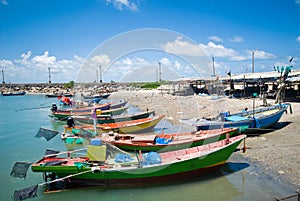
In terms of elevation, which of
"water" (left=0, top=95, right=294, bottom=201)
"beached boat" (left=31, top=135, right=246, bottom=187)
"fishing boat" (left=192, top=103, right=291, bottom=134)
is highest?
"fishing boat" (left=192, top=103, right=291, bottom=134)

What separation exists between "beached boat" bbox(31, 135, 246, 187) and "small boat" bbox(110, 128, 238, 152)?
1658 mm

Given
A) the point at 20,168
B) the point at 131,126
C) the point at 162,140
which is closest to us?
the point at 20,168

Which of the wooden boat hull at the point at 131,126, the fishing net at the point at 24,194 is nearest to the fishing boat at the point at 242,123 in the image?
the wooden boat hull at the point at 131,126

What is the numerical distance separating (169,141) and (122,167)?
11.8ft

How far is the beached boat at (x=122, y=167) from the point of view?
824 cm

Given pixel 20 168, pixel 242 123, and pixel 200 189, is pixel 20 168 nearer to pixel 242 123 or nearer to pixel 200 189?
pixel 200 189

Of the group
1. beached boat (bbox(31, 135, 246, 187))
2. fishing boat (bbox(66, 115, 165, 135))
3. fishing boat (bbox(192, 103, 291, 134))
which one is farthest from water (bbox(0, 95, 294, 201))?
fishing boat (bbox(66, 115, 165, 135))

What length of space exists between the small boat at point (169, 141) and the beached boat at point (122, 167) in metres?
1.66

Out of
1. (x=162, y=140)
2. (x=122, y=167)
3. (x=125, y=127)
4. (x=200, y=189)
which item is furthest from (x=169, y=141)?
(x=125, y=127)

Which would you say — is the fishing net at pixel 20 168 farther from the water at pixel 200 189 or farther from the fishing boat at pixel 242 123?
the fishing boat at pixel 242 123

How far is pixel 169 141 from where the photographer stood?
37.2ft

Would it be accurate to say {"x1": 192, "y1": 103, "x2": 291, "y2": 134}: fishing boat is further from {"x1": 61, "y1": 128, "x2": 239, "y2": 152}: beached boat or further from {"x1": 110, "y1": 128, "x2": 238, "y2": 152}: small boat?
{"x1": 110, "y1": 128, "x2": 238, "y2": 152}: small boat

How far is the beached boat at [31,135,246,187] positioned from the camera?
27.0 ft

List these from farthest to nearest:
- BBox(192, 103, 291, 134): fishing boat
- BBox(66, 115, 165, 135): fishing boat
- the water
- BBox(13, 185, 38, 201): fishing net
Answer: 1. BBox(66, 115, 165, 135): fishing boat
2. BBox(192, 103, 291, 134): fishing boat
3. the water
4. BBox(13, 185, 38, 201): fishing net
